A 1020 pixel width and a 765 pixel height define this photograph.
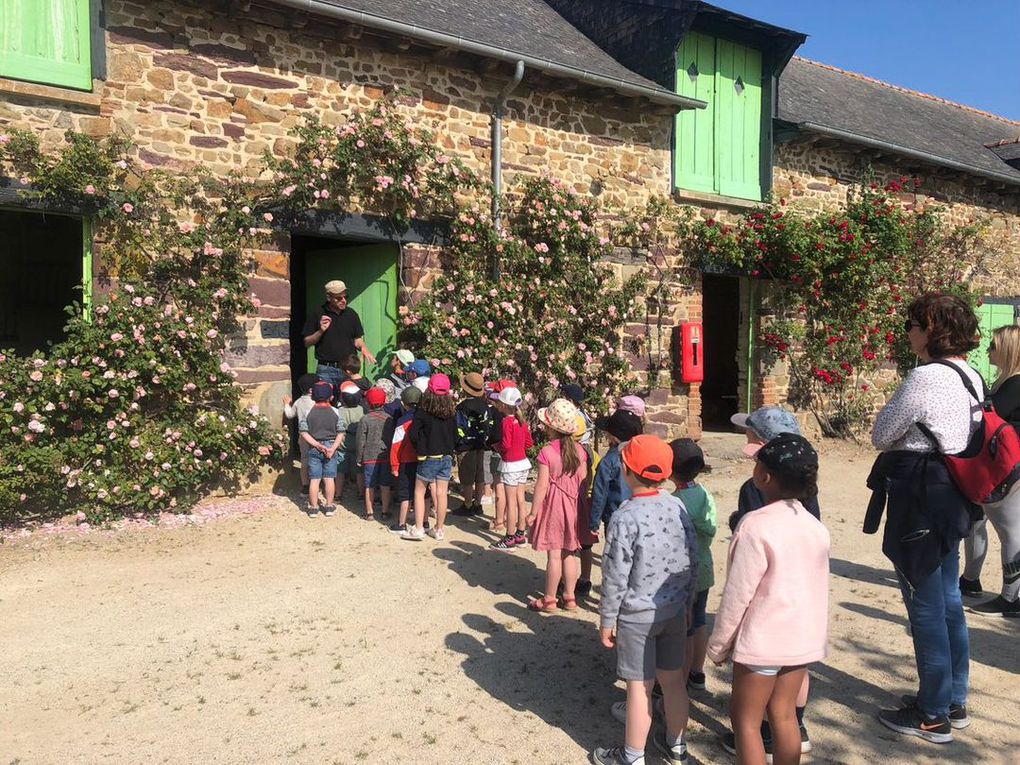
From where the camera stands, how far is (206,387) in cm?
614

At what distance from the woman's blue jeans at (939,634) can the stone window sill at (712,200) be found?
6874mm

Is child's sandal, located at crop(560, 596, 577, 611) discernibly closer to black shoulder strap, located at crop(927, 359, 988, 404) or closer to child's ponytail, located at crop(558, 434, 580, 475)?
child's ponytail, located at crop(558, 434, 580, 475)

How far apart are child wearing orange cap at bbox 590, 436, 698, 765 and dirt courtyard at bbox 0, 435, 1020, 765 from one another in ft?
0.70

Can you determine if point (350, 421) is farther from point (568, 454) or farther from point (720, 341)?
point (720, 341)

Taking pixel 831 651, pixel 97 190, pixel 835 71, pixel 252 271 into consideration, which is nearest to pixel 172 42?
pixel 97 190

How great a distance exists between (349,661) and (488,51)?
580 cm

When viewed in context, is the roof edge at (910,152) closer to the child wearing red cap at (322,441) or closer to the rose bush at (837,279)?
the rose bush at (837,279)

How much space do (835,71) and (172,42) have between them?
12274mm

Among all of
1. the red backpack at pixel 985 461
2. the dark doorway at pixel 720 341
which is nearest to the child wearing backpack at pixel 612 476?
the red backpack at pixel 985 461

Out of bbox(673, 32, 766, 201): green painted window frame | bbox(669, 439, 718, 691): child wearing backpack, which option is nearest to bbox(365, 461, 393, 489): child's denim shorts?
bbox(669, 439, 718, 691): child wearing backpack

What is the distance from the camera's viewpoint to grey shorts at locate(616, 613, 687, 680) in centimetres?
265

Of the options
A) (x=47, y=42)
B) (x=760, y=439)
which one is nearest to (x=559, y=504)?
(x=760, y=439)

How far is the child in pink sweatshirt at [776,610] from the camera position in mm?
2381

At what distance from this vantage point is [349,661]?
141 inches
